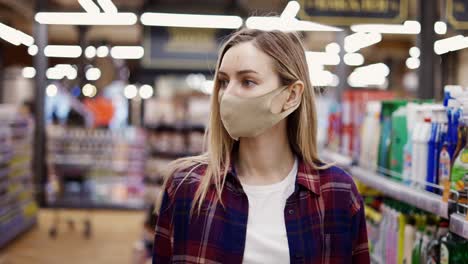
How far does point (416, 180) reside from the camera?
8.13 feet

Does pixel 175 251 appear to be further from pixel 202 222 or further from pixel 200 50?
pixel 200 50

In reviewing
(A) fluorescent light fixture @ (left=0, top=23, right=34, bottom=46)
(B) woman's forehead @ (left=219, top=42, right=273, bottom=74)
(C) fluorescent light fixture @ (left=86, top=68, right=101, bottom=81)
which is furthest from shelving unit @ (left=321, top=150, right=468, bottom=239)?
(C) fluorescent light fixture @ (left=86, top=68, right=101, bottom=81)

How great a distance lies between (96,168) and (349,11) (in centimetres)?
796

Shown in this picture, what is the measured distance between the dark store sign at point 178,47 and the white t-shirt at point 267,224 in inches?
328

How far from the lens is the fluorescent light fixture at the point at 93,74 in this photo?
43.5ft

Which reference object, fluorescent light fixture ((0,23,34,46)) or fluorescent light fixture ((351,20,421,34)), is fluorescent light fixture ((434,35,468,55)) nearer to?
fluorescent light fixture ((351,20,421,34))

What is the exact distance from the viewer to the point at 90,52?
42.3ft

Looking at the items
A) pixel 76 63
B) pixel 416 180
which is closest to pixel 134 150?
pixel 76 63

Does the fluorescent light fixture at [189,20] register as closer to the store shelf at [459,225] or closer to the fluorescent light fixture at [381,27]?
the fluorescent light fixture at [381,27]

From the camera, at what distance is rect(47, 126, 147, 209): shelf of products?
11383 millimetres

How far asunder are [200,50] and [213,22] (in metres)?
0.51

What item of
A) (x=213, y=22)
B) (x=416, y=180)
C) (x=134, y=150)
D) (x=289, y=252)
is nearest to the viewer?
(x=289, y=252)

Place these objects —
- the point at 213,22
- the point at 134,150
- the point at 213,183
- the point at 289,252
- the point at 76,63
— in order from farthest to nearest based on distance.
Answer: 1. the point at 76,63
2. the point at 134,150
3. the point at 213,22
4. the point at 213,183
5. the point at 289,252

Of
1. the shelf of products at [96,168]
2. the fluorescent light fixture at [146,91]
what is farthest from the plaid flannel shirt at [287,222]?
the fluorescent light fixture at [146,91]
